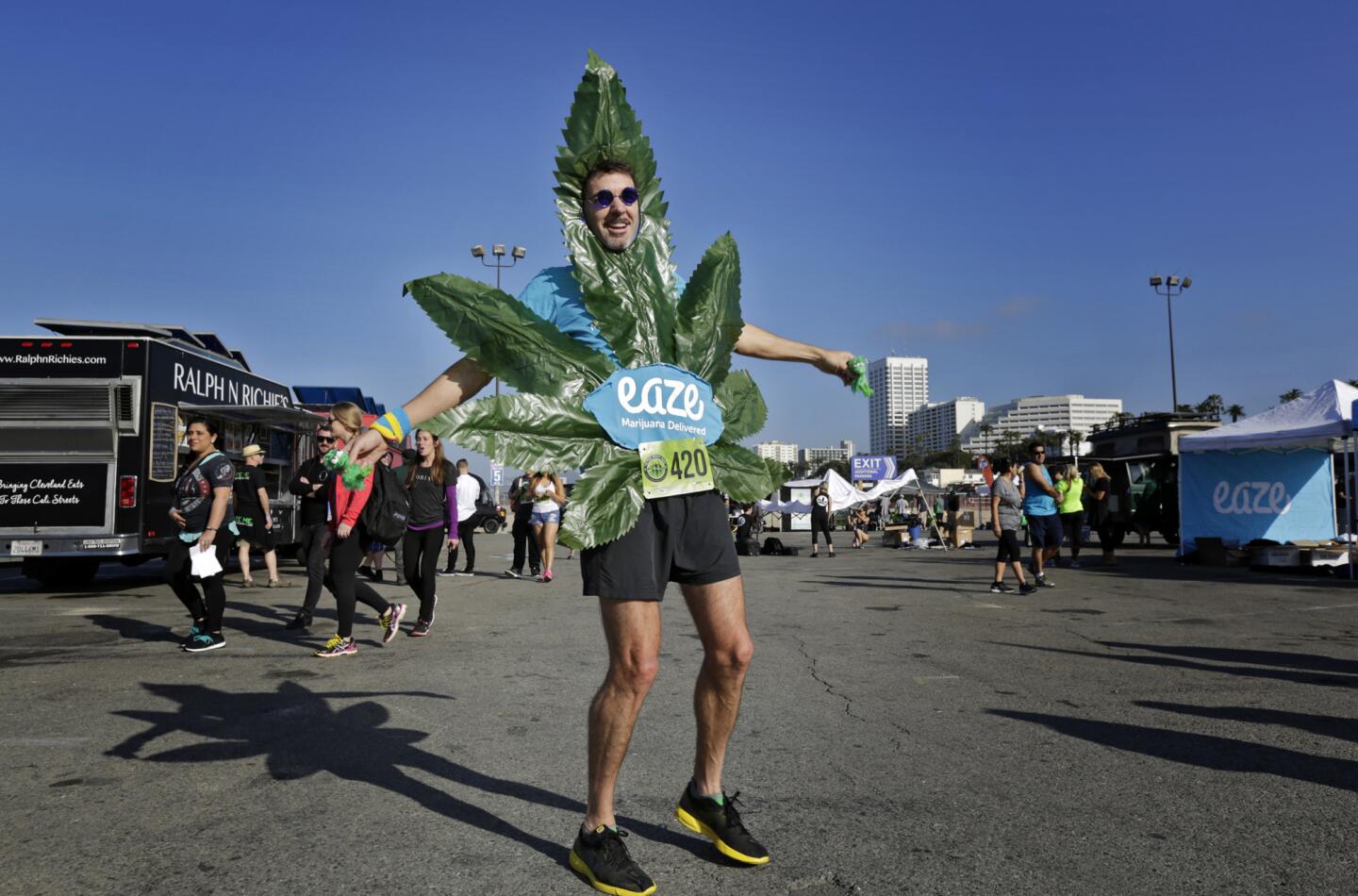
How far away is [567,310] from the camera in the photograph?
2.93 m

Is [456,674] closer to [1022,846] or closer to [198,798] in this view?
[198,798]

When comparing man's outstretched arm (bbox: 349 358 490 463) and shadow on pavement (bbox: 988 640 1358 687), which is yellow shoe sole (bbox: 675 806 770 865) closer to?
man's outstretched arm (bbox: 349 358 490 463)

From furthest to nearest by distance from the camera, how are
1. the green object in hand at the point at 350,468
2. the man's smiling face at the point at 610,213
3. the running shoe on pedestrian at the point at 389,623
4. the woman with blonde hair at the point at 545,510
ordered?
1. the woman with blonde hair at the point at 545,510
2. the running shoe on pedestrian at the point at 389,623
3. the man's smiling face at the point at 610,213
4. the green object in hand at the point at 350,468

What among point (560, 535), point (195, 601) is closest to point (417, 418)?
point (560, 535)

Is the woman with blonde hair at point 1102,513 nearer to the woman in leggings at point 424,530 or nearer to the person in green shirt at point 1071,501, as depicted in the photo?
the person in green shirt at point 1071,501

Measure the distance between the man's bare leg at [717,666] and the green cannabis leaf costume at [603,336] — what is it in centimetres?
33

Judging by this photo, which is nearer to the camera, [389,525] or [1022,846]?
[1022,846]

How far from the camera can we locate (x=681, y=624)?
8.47 metres

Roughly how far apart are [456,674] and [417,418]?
381cm

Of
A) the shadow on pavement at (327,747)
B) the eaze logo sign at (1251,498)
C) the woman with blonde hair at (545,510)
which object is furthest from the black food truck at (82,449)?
the eaze logo sign at (1251,498)

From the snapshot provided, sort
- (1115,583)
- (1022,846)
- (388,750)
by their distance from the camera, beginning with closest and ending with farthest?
(1022,846)
(388,750)
(1115,583)

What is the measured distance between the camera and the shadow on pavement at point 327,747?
3312 millimetres

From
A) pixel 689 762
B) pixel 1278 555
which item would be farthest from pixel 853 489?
pixel 689 762

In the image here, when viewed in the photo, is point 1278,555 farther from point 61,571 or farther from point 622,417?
point 61,571
